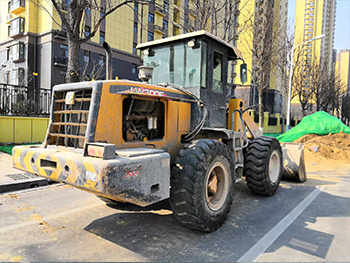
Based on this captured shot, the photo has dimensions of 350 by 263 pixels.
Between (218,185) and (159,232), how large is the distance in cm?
→ 115

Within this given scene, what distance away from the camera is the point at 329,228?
13.6ft

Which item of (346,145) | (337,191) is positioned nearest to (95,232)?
(337,191)

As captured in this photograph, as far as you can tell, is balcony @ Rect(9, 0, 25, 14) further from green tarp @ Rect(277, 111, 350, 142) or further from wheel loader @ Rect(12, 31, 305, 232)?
wheel loader @ Rect(12, 31, 305, 232)

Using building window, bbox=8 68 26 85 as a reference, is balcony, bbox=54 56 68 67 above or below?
above

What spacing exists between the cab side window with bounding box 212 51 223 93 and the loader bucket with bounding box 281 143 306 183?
3.41m

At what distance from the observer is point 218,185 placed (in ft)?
14.0

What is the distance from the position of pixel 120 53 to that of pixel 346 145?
2492 cm

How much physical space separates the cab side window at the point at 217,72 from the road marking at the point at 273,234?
98.9 inches

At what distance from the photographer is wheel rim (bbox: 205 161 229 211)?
413cm

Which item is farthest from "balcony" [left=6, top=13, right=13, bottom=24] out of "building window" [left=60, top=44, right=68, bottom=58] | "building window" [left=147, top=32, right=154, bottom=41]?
"building window" [left=147, top=32, right=154, bottom=41]

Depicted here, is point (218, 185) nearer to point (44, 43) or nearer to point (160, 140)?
point (160, 140)

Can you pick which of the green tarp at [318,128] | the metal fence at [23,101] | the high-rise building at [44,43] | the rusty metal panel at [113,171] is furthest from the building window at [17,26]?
the rusty metal panel at [113,171]

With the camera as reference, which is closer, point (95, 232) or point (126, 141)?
point (126, 141)

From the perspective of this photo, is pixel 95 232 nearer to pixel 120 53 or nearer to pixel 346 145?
pixel 346 145
